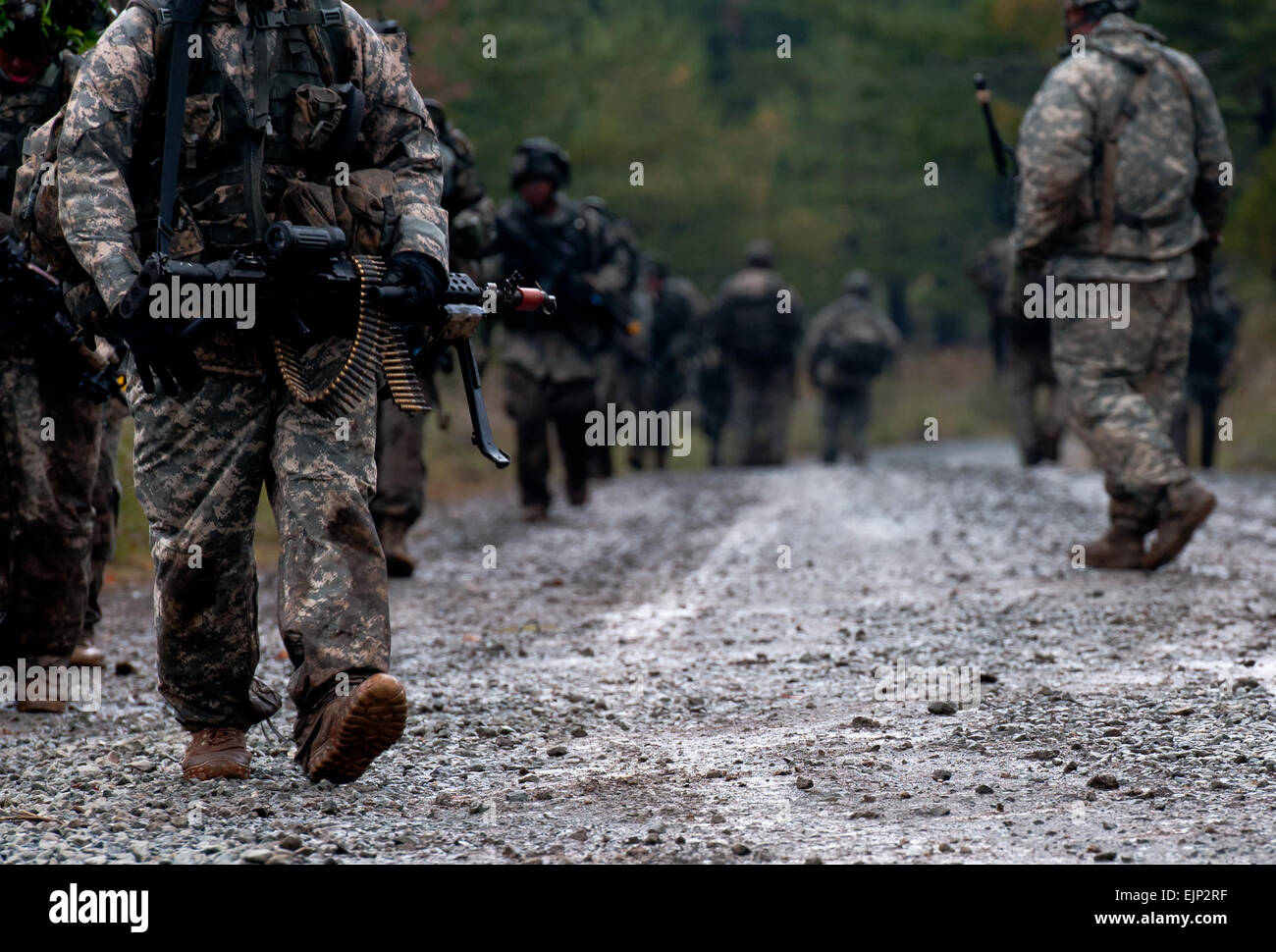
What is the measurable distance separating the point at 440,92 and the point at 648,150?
12253mm

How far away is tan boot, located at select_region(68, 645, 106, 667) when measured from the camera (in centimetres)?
634

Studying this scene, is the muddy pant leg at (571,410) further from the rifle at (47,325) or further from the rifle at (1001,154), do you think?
the rifle at (47,325)

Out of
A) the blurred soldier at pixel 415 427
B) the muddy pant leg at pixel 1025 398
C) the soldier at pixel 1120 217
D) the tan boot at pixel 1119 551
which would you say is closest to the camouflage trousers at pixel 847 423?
the muddy pant leg at pixel 1025 398

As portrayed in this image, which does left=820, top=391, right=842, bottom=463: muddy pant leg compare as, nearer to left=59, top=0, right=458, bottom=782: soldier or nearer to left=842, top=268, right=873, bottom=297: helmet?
left=842, top=268, right=873, bottom=297: helmet

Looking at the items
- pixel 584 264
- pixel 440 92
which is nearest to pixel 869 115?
pixel 440 92

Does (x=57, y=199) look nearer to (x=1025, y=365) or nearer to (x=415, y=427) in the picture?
(x=415, y=427)

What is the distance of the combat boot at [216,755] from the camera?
14.5ft

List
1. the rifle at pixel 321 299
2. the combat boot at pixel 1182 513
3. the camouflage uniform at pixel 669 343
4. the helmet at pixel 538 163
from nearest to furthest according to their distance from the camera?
the rifle at pixel 321 299
the combat boot at pixel 1182 513
the helmet at pixel 538 163
the camouflage uniform at pixel 669 343

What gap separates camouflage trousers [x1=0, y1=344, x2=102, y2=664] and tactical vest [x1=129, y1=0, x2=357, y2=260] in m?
1.46

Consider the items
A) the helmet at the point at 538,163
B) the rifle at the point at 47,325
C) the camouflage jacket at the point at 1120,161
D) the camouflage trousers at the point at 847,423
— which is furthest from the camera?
the camouflage trousers at the point at 847,423

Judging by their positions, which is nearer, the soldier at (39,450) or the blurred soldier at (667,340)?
the soldier at (39,450)

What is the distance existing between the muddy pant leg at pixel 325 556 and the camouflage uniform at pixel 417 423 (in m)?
4.66

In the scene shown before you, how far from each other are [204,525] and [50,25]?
7.09 feet

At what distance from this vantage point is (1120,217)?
8.54 meters
